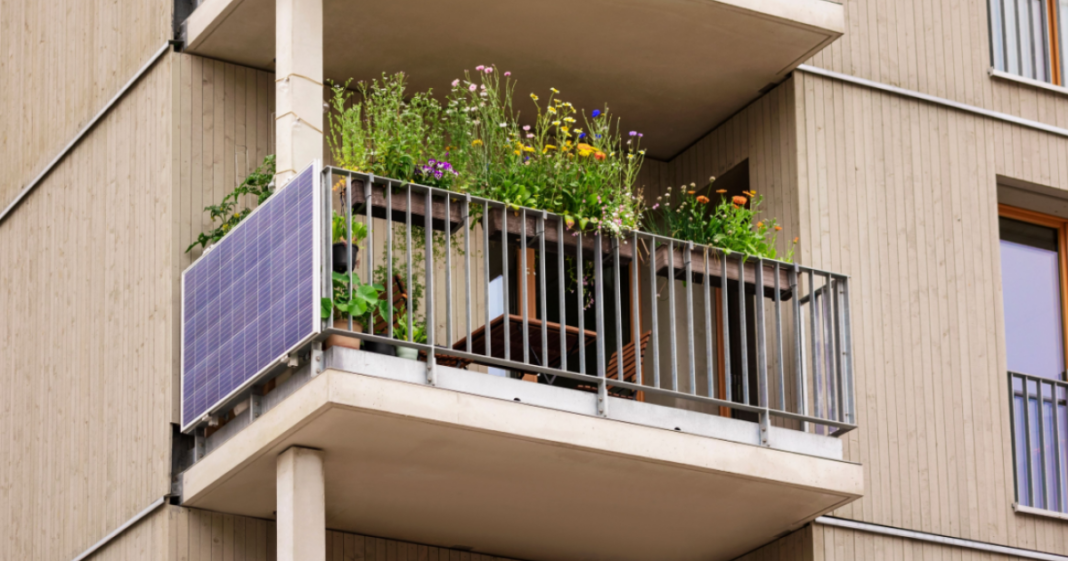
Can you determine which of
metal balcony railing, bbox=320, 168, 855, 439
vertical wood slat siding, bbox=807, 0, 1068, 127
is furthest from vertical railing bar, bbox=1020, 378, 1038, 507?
vertical wood slat siding, bbox=807, 0, 1068, 127

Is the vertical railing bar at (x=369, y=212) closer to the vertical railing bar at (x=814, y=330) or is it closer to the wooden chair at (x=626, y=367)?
the wooden chair at (x=626, y=367)

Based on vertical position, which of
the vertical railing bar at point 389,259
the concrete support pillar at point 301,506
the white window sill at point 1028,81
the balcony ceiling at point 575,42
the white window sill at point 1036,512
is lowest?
the concrete support pillar at point 301,506

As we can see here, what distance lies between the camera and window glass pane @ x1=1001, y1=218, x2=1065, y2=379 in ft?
40.7

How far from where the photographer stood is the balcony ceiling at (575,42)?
10734 millimetres

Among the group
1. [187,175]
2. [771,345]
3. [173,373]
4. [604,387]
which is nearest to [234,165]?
[187,175]

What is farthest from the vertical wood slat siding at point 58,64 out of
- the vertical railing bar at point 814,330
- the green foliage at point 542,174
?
the vertical railing bar at point 814,330

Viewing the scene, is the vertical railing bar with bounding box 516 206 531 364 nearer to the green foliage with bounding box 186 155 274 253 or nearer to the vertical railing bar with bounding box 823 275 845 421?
the green foliage with bounding box 186 155 274 253

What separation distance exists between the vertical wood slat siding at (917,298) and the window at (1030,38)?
874 mm

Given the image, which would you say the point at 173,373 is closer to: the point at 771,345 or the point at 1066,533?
the point at 771,345

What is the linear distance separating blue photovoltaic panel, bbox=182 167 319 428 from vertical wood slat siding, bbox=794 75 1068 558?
3.62m

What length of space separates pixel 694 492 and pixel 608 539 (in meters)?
0.99

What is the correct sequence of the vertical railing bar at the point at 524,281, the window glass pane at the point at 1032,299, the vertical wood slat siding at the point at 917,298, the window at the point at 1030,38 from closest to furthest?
the vertical railing bar at the point at 524,281, the vertical wood slat siding at the point at 917,298, the window glass pane at the point at 1032,299, the window at the point at 1030,38

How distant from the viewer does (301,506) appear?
30.0ft

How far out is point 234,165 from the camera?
35.5 feet
